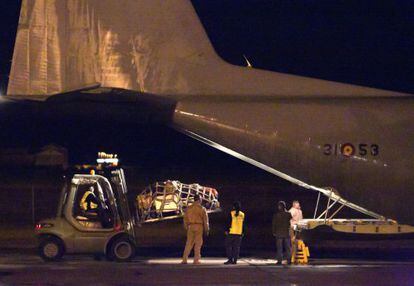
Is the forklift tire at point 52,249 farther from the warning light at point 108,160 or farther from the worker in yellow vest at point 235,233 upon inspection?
the worker in yellow vest at point 235,233

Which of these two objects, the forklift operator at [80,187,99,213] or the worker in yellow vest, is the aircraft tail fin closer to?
the forklift operator at [80,187,99,213]

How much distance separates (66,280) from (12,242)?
436 inches

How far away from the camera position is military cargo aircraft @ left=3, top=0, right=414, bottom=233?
17.7 meters

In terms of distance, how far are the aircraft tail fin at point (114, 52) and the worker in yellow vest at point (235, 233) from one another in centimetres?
256

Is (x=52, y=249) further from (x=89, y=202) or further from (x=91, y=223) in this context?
(x=89, y=202)

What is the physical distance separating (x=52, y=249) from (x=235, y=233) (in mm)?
3912

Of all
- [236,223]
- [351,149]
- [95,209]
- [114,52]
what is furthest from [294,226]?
[114,52]

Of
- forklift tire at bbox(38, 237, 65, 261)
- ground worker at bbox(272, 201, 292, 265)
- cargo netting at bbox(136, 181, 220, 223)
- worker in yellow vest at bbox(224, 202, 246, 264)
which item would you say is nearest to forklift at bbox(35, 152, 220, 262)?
forklift tire at bbox(38, 237, 65, 261)

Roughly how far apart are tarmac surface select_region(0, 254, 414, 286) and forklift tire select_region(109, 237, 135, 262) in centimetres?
A: 59

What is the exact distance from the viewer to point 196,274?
52.0 feet

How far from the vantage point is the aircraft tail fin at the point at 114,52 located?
1866 centimetres

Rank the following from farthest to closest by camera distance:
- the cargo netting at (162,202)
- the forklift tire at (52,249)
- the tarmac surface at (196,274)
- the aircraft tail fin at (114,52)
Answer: the cargo netting at (162,202)
the forklift tire at (52,249)
the aircraft tail fin at (114,52)
the tarmac surface at (196,274)

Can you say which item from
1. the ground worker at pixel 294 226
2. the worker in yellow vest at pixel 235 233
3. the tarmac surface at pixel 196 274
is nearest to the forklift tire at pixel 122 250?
the tarmac surface at pixel 196 274

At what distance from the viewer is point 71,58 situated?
61.6 ft
